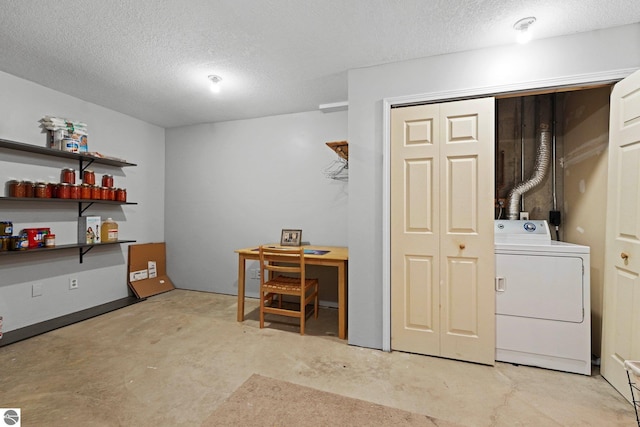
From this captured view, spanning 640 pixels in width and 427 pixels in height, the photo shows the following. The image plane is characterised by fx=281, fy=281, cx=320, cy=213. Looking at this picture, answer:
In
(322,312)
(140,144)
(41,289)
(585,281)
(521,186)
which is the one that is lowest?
(322,312)

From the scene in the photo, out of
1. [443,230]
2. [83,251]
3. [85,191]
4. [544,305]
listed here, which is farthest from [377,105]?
[83,251]

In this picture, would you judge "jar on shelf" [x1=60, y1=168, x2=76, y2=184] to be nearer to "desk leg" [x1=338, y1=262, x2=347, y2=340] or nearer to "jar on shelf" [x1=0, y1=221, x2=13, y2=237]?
"jar on shelf" [x1=0, y1=221, x2=13, y2=237]

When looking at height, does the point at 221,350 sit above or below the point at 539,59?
below

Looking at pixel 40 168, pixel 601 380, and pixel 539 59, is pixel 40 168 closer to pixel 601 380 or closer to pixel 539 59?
pixel 539 59

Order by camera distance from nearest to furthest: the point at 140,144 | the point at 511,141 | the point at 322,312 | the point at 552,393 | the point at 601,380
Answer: the point at 552,393
the point at 601,380
the point at 511,141
the point at 322,312
the point at 140,144

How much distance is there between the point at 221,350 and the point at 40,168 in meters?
2.64

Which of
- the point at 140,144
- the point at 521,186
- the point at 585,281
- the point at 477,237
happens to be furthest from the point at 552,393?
the point at 140,144

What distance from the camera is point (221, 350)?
7.81 ft

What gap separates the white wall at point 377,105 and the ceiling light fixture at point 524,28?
156 mm

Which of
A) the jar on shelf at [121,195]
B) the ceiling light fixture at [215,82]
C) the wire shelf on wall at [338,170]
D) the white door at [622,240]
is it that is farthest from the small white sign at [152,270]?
the white door at [622,240]

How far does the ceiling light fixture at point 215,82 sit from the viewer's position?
2699 mm

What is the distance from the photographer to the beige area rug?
156 cm

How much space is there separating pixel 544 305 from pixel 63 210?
4.63 meters

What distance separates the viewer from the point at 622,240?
5.94ft
